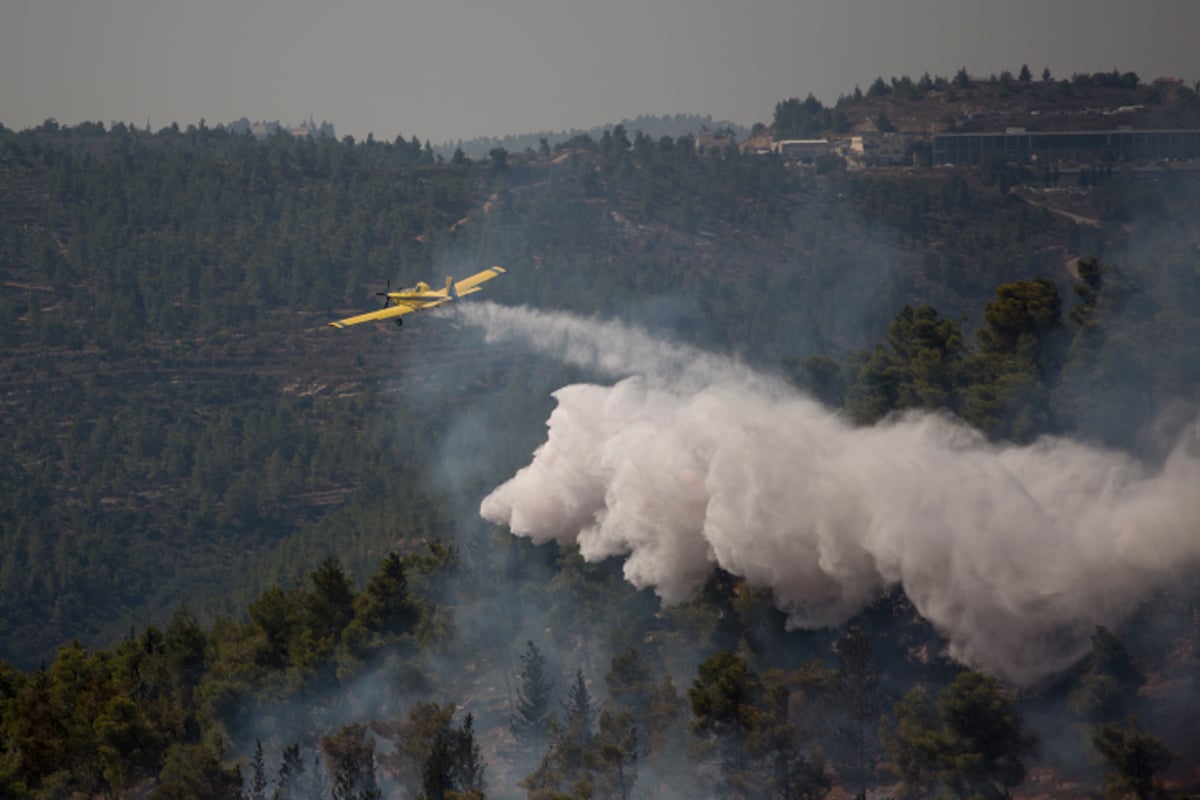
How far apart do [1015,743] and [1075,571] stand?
8.58 meters

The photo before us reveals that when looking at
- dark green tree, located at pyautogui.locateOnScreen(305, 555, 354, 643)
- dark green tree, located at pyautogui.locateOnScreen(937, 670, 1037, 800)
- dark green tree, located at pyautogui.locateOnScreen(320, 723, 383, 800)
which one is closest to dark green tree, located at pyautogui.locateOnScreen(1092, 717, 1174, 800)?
dark green tree, located at pyautogui.locateOnScreen(937, 670, 1037, 800)

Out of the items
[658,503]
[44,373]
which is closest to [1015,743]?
[658,503]

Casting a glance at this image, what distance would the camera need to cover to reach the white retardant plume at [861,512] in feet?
205

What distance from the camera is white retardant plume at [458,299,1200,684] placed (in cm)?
6247

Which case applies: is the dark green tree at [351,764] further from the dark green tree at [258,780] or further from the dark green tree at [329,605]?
the dark green tree at [329,605]

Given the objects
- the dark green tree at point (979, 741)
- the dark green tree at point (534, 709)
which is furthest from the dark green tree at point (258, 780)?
the dark green tree at point (979, 741)

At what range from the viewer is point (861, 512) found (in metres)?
70.1

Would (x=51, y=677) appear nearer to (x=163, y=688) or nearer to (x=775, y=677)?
(x=163, y=688)

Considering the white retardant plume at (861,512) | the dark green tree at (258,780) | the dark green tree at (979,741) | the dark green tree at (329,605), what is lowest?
the dark green tree at (258,780)

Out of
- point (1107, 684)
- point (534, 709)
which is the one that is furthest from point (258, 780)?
point (1107, 684)

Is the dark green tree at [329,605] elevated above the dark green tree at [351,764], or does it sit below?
above

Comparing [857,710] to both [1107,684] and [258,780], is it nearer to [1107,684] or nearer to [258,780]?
[1107,684]

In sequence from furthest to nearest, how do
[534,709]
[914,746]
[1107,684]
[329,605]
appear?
[329,605] < [534,709] < [914,746] < [1107,684]

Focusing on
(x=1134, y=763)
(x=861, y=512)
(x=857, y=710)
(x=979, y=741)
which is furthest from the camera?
(x=861, y=512)
